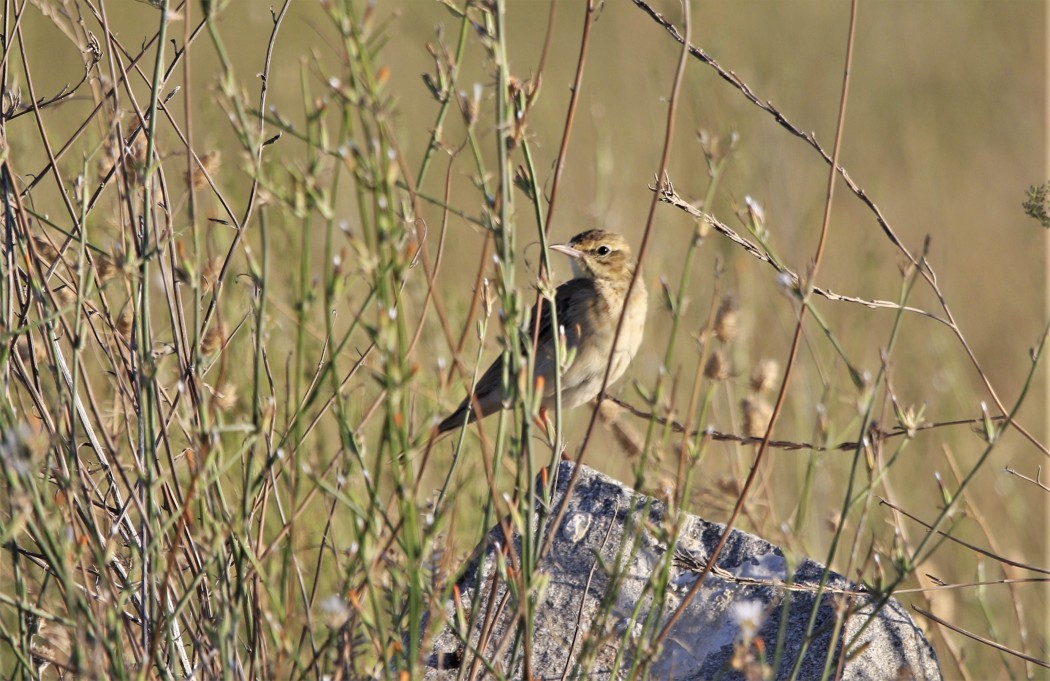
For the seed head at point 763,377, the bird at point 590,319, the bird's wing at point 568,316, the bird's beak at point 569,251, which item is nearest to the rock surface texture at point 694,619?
the seed head at point 763,377

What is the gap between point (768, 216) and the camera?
805 centimetres

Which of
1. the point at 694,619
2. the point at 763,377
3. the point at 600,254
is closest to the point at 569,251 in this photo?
the point at 600,254

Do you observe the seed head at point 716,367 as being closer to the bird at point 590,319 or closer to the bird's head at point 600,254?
the bird at point 590,319

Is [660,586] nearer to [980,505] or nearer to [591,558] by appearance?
[591,558]

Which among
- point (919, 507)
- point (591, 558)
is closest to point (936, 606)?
point (591, 558)

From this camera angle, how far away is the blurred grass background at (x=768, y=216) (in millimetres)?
5062

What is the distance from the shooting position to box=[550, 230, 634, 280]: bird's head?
6.04 m

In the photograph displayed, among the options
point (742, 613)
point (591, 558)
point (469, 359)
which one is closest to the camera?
point (742, 613)

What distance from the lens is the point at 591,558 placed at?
363cm

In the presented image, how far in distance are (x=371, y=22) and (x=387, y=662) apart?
121 cm

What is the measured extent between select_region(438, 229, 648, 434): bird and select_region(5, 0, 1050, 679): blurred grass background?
200mm

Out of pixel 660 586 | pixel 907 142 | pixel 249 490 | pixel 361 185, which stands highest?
pixel 907 142

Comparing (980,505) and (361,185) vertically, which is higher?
(980,505)

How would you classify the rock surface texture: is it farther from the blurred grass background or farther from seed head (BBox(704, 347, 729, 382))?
seed head (BBox(704, 347, 729, 382))
